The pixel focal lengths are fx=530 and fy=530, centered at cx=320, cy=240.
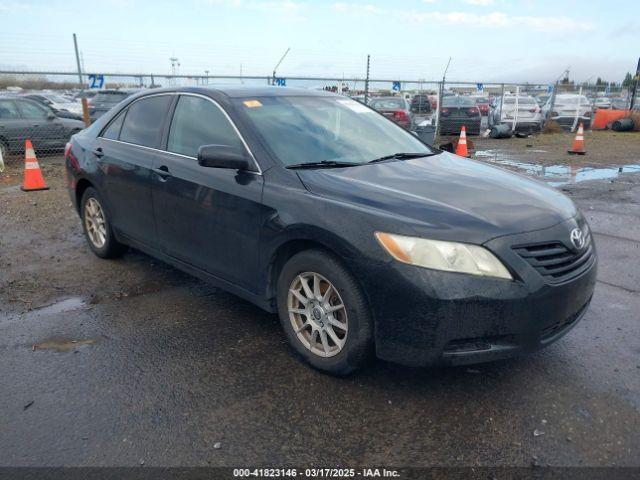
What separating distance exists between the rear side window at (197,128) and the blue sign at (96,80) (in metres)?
11.8

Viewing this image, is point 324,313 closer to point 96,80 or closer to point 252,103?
point 252,103

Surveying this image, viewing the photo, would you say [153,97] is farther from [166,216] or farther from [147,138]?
[166,216]

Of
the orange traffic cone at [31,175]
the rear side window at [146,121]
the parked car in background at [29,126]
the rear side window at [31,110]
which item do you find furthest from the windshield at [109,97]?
the rear side window at [146,121]

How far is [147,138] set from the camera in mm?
4391

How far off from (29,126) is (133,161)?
9.35 meters

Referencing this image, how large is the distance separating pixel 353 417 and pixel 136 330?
182 centimetres

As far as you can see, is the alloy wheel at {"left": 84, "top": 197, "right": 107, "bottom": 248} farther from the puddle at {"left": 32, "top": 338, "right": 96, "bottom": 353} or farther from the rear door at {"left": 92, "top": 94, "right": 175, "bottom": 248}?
the puddle at {"left": 32, "top": 338, "right": 96, "bottom": 353}

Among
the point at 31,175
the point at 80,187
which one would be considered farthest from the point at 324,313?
the point at 31,175

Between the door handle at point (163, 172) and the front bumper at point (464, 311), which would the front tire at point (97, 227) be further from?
the front bumper at point (464, 311)

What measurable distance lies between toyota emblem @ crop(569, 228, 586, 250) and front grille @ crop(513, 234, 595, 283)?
0.03m

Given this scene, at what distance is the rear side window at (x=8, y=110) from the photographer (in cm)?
1178

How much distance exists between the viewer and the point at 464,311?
2.59m

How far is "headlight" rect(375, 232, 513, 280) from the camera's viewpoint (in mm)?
2617

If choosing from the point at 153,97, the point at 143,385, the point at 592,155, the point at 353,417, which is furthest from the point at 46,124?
the point at 592,155
